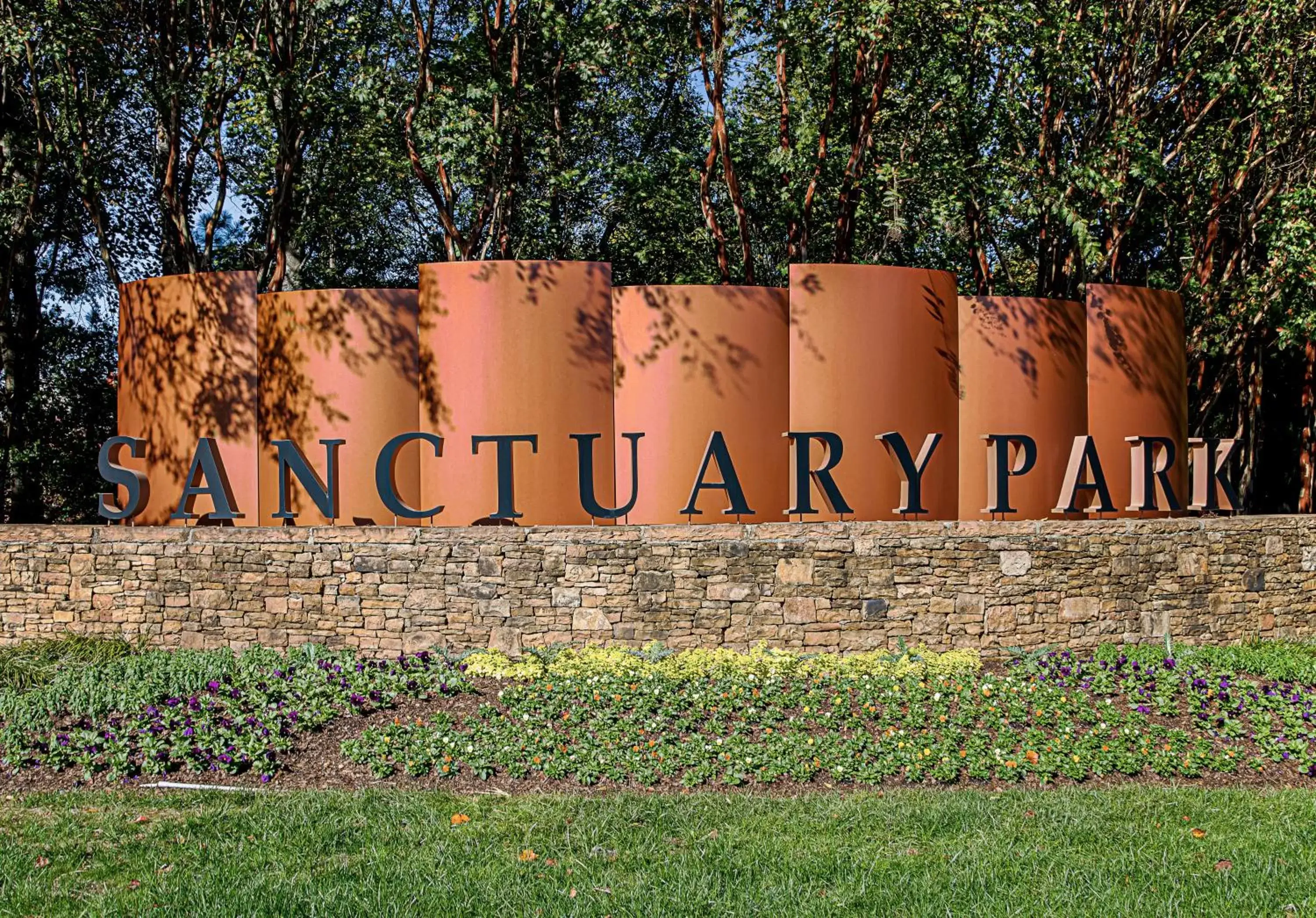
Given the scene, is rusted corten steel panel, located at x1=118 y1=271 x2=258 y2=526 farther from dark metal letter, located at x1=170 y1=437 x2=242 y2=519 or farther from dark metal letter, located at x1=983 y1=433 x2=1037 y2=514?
dark metal letter, located at x1=983 y1=433 x2=1037 y2=514

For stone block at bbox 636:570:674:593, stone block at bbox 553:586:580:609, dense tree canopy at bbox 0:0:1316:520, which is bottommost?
stone block at bbox 553:586:580:609

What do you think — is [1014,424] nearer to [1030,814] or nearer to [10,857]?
[1030,814]

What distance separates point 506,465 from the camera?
11828 millimetres

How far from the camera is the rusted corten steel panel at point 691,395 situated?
1201 centimetres

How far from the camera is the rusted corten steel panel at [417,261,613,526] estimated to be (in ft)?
39.3

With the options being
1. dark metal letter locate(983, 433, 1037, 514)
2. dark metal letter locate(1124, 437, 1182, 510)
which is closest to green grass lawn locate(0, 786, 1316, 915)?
dark metal letter locate(983, 433, 1037, 514)

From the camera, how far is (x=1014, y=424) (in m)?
12.8

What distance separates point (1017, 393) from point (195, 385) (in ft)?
29.0

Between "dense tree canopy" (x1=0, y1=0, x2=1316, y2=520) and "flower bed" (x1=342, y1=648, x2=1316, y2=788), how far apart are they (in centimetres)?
572

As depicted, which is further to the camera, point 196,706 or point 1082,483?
point 1082,483

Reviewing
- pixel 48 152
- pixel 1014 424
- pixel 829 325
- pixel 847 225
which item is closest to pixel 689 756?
pixel 829 325

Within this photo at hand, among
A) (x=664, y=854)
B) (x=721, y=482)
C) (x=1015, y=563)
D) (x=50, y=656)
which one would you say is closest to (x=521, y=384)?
A: (x=721, y=482)

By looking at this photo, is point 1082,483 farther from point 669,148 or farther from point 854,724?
point 669,148

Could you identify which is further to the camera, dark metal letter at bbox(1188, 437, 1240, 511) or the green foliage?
dark metal letter at bbox(1188, 437, 1240, 511)
